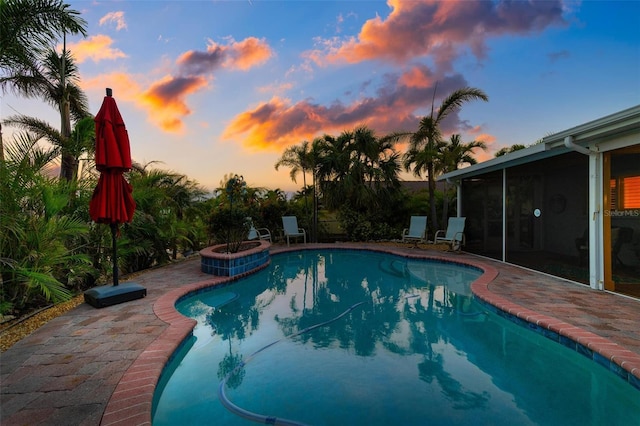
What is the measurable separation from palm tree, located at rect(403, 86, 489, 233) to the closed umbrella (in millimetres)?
10813

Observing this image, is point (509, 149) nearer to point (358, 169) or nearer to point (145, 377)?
point (358, 169)

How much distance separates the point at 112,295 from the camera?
4.76 m

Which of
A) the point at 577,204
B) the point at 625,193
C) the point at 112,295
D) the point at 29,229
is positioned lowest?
the point at 112,295

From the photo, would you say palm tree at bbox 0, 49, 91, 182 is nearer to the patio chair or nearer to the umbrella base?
the umbrella base

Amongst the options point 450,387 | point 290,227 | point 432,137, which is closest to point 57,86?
point 290,227

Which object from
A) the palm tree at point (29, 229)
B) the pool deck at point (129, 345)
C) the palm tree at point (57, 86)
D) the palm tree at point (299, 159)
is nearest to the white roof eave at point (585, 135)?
the pool deck at point (129, 345)

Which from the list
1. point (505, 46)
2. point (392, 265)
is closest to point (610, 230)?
point (392, 265)

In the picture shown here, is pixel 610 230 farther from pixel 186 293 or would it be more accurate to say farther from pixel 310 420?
pixel 186 293

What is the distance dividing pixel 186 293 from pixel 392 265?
229 inches

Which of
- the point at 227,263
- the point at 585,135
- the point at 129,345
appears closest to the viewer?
the point at 129,345

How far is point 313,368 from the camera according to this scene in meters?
3.38

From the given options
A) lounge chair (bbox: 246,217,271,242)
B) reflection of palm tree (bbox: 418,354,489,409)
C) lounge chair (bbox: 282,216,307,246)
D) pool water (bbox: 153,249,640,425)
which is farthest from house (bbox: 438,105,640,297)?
lounge chair (bbox: 246,217,271,242)

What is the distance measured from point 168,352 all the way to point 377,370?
2.13 m

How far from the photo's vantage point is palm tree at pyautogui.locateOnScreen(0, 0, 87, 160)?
5090 mm
